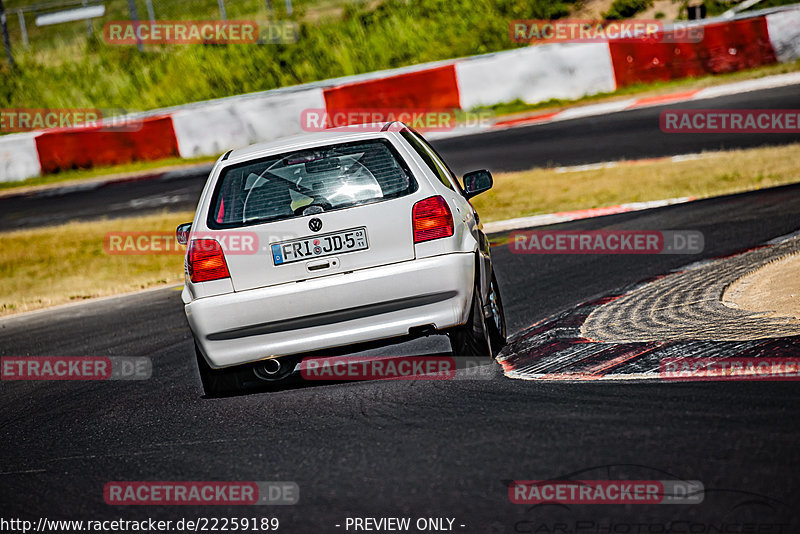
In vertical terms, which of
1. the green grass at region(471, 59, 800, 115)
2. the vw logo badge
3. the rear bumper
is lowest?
the green grass at region(471, 59, 800, 115)

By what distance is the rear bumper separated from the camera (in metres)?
5.83

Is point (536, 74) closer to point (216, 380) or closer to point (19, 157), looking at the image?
point (19, 157)

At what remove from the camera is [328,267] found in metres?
5.89

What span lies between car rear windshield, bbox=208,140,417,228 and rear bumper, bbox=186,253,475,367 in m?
0.42

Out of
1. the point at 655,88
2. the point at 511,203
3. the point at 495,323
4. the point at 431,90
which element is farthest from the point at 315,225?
the point at 431,90

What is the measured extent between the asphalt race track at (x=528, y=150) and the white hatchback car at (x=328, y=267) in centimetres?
1015

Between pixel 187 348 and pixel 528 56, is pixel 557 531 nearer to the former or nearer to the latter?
pixel 187 348

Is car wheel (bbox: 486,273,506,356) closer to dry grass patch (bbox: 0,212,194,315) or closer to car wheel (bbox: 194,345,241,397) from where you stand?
car wheel (bbox: 194,345,241,397)

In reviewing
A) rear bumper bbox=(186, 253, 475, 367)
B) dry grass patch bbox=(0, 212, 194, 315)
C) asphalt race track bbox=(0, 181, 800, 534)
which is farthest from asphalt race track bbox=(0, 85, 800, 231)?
rear bumper bbox=(186, 253, 475, 367)

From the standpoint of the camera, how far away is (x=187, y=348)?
8.21m

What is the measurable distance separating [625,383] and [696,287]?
253 cm

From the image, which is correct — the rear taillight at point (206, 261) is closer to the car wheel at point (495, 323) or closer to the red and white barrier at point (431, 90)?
the car wheel at point (495, 323)

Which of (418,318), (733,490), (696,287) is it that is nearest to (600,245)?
(696,287)

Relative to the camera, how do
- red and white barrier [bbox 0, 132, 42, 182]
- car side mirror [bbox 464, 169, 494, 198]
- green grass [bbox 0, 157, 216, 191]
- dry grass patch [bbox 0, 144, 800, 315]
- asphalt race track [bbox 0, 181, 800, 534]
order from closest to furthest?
asphalt race track [bbox 0, 181, 800, 534]
car side mirror [bbox 464, 169, 494, 198]
dry grass patch [bbox 0, 144, 800, 315]
green grass [bbox 0, 157, 216, 191]
red and white barrier [bbox 0, 132, 42, 182]
